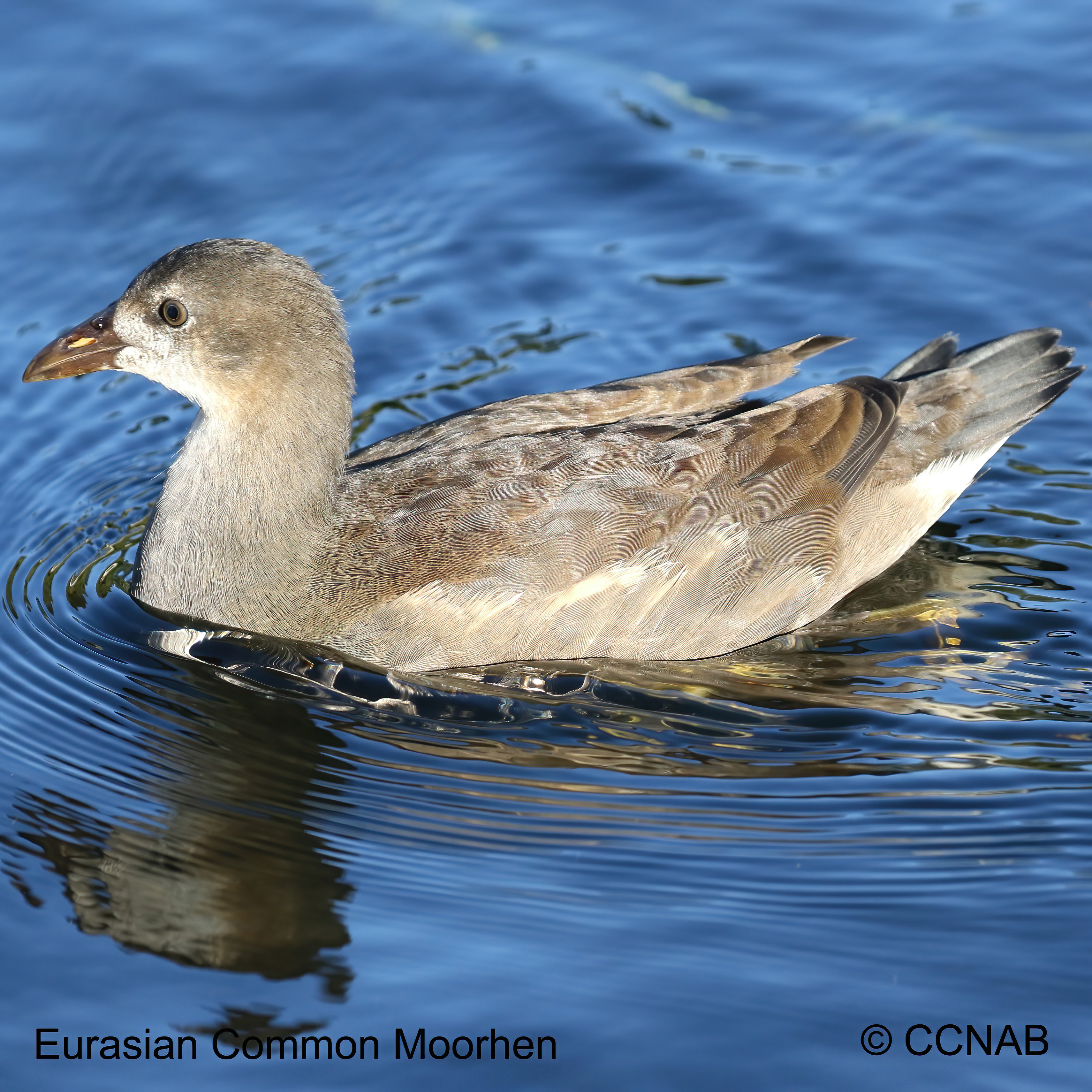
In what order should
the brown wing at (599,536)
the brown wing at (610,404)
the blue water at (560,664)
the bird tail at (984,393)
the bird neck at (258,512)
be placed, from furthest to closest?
1. the bird tail at (984,393)
2. the brown wing at (610,404)
3. the bird neck at (258,512)
4. the brown wing at (599,536)
5. the blue water at (560,664)

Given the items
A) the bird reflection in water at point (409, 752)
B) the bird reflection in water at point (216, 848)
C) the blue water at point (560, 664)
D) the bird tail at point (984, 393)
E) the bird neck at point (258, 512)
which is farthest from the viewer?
the bird tail at point (984, 393)

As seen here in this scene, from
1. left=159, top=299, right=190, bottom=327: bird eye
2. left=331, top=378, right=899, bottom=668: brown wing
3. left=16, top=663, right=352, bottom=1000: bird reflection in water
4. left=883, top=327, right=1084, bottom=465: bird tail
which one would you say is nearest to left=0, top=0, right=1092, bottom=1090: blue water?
left=16, top=663, right=352, bottom=1000: bird reflection in water

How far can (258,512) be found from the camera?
7.43 meters

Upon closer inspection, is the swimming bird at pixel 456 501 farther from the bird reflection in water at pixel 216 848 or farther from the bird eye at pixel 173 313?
the bird reflection in water at pixel 216 848

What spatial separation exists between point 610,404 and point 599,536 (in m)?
0.97

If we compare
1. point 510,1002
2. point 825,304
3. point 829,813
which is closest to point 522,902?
point 510,1002

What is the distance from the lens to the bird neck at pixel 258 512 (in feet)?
24.2

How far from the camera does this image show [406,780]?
6.75 m

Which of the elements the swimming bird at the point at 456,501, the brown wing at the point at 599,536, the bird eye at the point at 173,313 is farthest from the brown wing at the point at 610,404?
the bird eye at the point at 173,313

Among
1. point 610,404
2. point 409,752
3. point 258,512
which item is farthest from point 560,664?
point 258,512

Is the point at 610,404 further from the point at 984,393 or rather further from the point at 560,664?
the point at 984,393

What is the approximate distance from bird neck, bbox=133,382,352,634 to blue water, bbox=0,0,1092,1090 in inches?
10.1

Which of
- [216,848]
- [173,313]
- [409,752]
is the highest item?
[173,313]

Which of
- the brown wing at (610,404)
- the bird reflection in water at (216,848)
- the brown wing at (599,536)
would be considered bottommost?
the bird reflection in water at (216,848)
